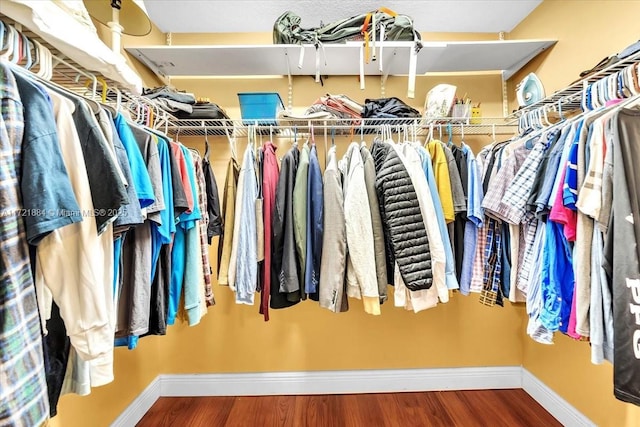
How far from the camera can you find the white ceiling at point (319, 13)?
170 centimetres

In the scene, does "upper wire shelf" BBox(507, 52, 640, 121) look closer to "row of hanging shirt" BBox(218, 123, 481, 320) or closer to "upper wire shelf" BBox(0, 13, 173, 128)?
A: "row of hanging shirt" BBox(218, 123, 481, 320)

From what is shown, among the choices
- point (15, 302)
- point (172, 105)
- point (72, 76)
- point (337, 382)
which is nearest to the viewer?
point (15, 302)

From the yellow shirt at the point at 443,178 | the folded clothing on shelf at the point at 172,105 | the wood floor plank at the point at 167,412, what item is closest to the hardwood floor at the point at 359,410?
the wood floor plank at the point at 167,412

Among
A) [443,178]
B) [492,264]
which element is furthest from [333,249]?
[492,264]

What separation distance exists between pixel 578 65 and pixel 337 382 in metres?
2.37

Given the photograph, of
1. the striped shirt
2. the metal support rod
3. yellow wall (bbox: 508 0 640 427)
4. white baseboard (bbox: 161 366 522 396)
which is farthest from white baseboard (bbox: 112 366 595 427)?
the metal support rod

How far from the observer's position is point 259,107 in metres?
1.65

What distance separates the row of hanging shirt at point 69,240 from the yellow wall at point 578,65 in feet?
6.77

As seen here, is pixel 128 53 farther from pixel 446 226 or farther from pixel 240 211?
pixel 446 226

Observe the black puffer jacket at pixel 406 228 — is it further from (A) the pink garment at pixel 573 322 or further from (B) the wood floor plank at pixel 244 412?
→ (B) the wood floor plank at pixel 244 412

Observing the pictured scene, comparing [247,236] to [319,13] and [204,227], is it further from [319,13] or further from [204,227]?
[319,13]

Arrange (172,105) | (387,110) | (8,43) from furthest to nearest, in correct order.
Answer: (387,110) < (172,105) < (8,43)

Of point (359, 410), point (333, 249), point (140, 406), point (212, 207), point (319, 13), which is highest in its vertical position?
point (319, 13)

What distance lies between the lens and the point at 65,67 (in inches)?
34.1
